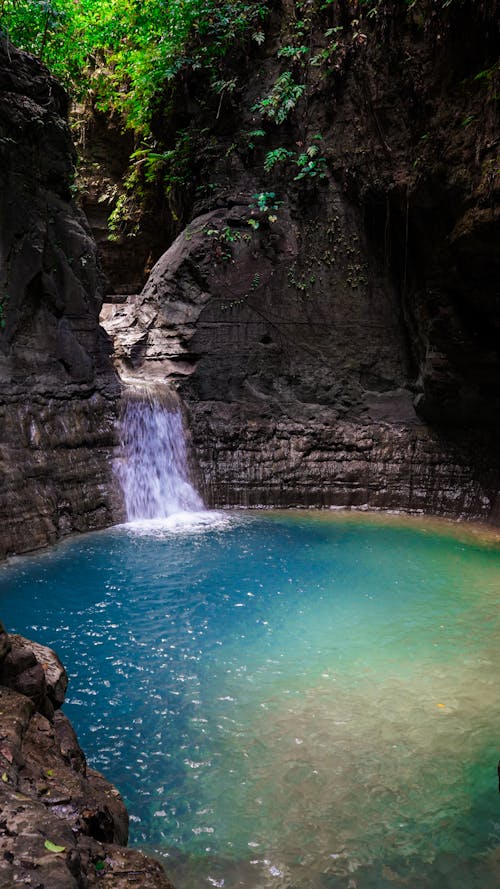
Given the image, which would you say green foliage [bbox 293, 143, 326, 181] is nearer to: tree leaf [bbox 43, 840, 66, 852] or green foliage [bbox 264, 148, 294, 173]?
green foliage [bbox 264, 148, 294, 173]

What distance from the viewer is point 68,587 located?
6.18m

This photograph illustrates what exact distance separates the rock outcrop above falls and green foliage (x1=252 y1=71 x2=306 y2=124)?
10.6 m

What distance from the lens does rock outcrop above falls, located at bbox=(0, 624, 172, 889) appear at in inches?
63.0

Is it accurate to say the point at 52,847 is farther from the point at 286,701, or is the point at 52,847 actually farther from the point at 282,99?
the point at 282,99

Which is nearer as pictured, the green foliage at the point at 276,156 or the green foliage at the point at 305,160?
the green foliage at the point at 305,160

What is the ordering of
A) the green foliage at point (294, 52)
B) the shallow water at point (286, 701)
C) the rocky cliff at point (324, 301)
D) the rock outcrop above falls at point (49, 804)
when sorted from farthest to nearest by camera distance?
the green foliage at point (294, 52) → the rocky cliff at point (324, 301) → the shallow water at point (286, 701) → the rock outcrop above falls at point (49, 804)

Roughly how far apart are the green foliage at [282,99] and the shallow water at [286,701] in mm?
7794

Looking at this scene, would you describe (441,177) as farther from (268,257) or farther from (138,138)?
(138,138)

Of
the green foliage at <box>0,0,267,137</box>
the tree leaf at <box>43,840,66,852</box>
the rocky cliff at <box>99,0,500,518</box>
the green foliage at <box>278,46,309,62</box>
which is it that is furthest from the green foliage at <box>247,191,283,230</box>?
the tree leaf at <box>43,840,66,852</box>

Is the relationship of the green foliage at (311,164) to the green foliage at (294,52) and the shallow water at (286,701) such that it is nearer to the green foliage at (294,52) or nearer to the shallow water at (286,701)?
the green foliage at (294,52)

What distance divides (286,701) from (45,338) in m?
6.45

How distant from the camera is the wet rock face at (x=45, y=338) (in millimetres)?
7992

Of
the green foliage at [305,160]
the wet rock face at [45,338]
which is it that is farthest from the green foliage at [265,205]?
the wet rock face at [45,338]

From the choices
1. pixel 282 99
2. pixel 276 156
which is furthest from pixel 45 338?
pixel 282 99
